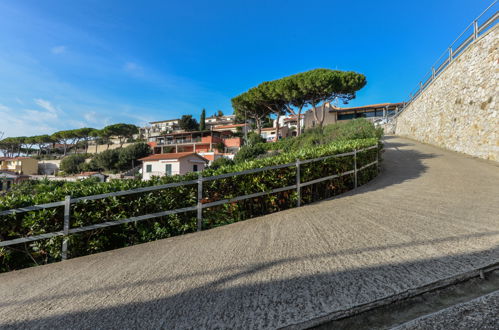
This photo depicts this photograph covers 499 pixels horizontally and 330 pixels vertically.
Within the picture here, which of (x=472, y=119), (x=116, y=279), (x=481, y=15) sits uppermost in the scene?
(x=481, y=15)

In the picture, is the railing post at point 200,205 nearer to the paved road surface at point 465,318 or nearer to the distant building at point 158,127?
the paved road surface at point 465,318

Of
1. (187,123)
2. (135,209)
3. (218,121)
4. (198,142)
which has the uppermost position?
(218,121)

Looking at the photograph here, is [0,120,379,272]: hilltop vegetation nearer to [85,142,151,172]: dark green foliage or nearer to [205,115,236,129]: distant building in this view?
[85,142,151,172]: dark green foliage

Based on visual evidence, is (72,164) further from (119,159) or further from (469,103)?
(469,103)

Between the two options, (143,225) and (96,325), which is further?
(143,225)

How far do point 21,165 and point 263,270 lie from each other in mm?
75366

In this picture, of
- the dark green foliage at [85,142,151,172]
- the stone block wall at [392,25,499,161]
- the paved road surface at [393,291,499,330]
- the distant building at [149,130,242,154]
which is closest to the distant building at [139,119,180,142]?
the distant building at [149,130,242,154]

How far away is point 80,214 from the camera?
393 cm

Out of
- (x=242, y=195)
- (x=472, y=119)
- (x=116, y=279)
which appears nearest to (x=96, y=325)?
(x=116, y=279)

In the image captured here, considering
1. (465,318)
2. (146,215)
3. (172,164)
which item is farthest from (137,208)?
(172,164)

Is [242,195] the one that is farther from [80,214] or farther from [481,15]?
[481,15]

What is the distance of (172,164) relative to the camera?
33281mm

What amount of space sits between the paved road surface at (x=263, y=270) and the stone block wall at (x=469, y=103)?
683 cm

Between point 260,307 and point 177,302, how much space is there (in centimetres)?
80
